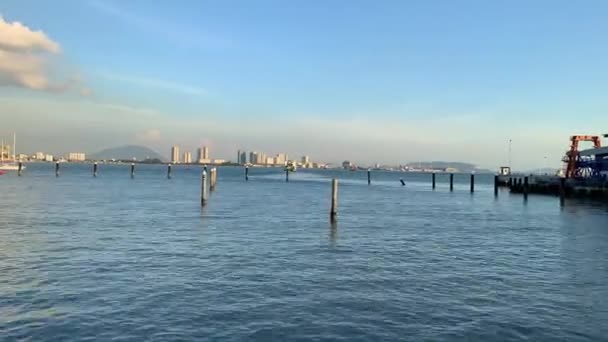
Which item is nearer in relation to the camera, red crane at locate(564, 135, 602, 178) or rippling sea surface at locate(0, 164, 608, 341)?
rippling sea surface at locate(0, 164, 608, 341)

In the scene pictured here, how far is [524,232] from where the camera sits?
37281 mm

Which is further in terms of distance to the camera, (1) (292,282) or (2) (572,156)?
(2) (572,156)

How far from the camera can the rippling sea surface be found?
13734mm

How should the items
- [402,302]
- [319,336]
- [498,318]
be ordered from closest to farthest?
[319,336] → [498,318] → [402,302]

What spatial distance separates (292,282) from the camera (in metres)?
18.8

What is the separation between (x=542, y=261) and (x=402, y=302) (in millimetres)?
11838

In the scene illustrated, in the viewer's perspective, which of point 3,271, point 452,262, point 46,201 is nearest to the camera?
point 3,271

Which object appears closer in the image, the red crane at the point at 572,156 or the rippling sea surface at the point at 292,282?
the rippling sea surface at the point at 292,282

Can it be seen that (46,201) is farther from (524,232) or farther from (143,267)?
(524,232)

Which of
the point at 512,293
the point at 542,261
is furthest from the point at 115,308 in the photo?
the point at 542,261

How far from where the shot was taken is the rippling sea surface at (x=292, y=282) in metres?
13.7

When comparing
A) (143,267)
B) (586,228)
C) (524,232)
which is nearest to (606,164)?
(586,228)

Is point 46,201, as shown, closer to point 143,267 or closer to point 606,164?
point 143,267

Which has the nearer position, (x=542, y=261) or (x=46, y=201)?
(x=542, y=261)
